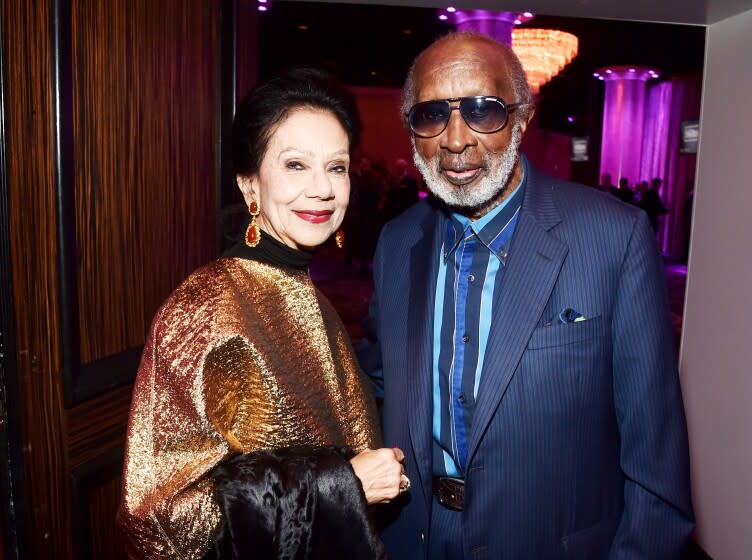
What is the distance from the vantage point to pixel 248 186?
4.82 ft

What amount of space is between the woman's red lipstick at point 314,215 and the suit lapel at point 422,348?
0.37 metres

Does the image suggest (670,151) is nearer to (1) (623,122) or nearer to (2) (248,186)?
(1) (623,122)

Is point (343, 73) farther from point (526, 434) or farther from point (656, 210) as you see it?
point (526, 434)

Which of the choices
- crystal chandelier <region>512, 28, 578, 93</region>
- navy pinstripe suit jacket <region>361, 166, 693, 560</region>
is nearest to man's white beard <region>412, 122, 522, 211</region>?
navy pinstripe suit jacket <region>361, 166, 693, 560</region>

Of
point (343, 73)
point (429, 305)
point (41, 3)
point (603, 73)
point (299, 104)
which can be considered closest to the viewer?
point (41, 3)

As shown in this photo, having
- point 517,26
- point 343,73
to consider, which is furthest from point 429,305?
point 343,73

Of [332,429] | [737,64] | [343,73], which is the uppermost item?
[343,73]

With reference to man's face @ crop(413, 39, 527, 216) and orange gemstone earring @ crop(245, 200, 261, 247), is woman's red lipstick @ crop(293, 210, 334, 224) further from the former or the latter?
man's face @ crop(413, 39, 527, 216)

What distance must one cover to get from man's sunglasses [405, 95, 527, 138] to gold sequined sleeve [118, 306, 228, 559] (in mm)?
846

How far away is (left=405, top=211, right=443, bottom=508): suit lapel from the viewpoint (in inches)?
60.1

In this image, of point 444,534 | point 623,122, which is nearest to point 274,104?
point 444,534

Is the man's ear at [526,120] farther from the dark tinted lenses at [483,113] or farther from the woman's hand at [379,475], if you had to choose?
the woman's hand at [379,475]

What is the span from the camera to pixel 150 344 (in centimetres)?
122

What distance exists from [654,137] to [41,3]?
18420 millimetres
